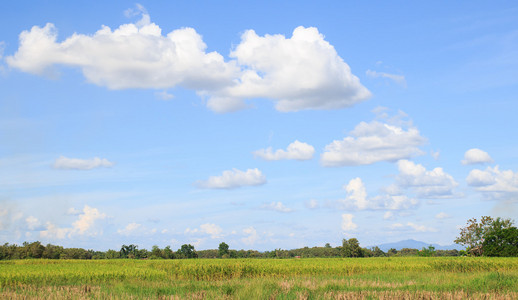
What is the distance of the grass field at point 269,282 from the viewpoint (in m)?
17.3

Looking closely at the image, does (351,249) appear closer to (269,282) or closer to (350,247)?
(350,247)

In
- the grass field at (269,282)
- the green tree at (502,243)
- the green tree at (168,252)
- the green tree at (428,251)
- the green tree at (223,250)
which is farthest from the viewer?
the green tree at (223,250)

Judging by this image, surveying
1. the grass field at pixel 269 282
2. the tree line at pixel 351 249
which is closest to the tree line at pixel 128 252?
the tree line at pixel 351 249

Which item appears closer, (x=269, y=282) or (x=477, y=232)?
(x=269, y=282)

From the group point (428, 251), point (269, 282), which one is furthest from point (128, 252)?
point (269, 282)

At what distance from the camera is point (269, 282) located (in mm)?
19844

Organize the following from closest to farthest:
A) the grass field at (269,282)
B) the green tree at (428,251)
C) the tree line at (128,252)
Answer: the grass field at (269,282) < the green tree at (428,251) < the tree line at (128,252)

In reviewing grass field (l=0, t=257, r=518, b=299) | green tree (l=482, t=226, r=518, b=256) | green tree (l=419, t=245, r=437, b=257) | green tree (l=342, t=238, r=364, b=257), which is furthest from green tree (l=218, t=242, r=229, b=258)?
grass field (l=0, t=257, r=518, b=299)

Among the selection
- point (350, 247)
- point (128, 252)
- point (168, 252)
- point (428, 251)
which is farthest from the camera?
point (128, 252)

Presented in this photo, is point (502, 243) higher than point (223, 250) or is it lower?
higher

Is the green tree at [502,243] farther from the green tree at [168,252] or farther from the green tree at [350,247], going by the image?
the green tree at [168,252]

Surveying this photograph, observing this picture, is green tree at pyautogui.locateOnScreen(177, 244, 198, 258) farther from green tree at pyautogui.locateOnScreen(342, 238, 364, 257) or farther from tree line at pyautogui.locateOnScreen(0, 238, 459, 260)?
green tree at pyautogui.locateOnScreen(342, 238, 364, 257)

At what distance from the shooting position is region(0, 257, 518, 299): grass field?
17.3 meters

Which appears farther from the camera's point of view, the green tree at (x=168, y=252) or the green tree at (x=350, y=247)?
the green tree at (x=168, y=252)
